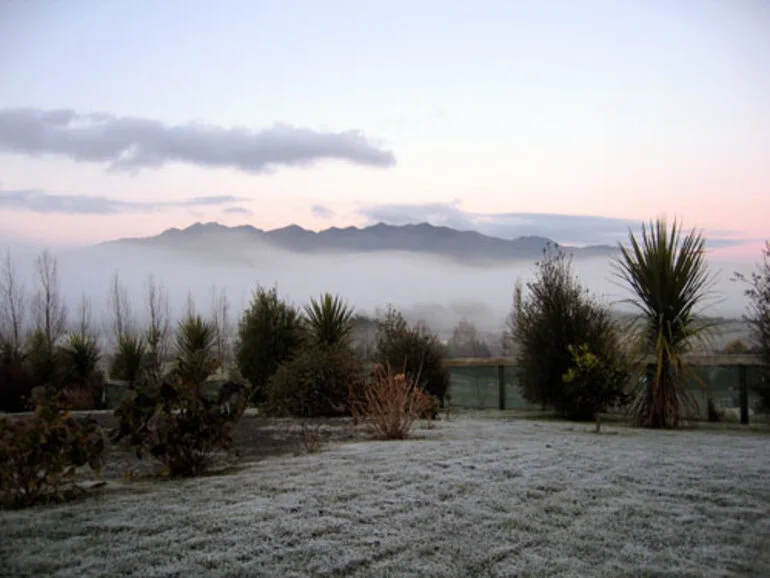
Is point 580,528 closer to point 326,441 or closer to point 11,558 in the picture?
point 11,558

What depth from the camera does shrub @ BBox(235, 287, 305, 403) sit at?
1427cm

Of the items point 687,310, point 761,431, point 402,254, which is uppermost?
point 402,254

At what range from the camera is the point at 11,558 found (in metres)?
3.68

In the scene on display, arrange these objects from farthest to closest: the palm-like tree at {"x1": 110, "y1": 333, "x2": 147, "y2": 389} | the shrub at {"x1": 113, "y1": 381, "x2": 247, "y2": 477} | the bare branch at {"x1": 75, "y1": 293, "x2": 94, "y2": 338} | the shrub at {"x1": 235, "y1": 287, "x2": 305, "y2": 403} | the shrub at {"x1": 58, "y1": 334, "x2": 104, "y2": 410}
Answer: the bare branch at {"x1": 75, "y1": 293, "x2": 94, "y2": 338} < the palm-like tree at {"x1": 110, "y1": 333, "x2": 147, "y2": 389} < the shrub at {"x1": 58, "y1": 334, "x2": 104, "y2": 410} < the shrub at {"x1": 235, "y1": 287, "x2": 305, "y2": 403} < the shrub at {"x1": 113, "y1": 381, "x2": 247, "y2": 477}

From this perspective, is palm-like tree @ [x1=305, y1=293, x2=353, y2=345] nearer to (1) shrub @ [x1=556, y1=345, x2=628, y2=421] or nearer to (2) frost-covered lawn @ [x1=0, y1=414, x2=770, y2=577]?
(1) shrub @ [x1=556, y1=345, x2=628, y2=421]

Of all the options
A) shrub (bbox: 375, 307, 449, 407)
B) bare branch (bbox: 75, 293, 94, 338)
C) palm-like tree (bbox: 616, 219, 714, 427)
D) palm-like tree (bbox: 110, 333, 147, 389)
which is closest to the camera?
palm-like tree (bbox: 616, 219, 714, 427)

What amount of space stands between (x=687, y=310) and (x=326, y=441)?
601cm

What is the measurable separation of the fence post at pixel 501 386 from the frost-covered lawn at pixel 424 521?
773 cm

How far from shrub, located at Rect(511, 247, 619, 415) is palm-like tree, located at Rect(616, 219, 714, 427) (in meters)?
1.26

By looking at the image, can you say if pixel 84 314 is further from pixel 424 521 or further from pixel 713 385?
pixel 424 521

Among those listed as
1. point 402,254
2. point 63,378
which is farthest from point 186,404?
point 402,254

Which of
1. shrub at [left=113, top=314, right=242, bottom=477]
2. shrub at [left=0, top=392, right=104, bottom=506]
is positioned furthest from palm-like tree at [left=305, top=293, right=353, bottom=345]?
shrub at [left=0, top=392, right=104, bottom=506]

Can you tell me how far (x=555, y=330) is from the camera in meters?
12.0

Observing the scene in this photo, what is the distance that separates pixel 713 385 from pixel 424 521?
9.12m
